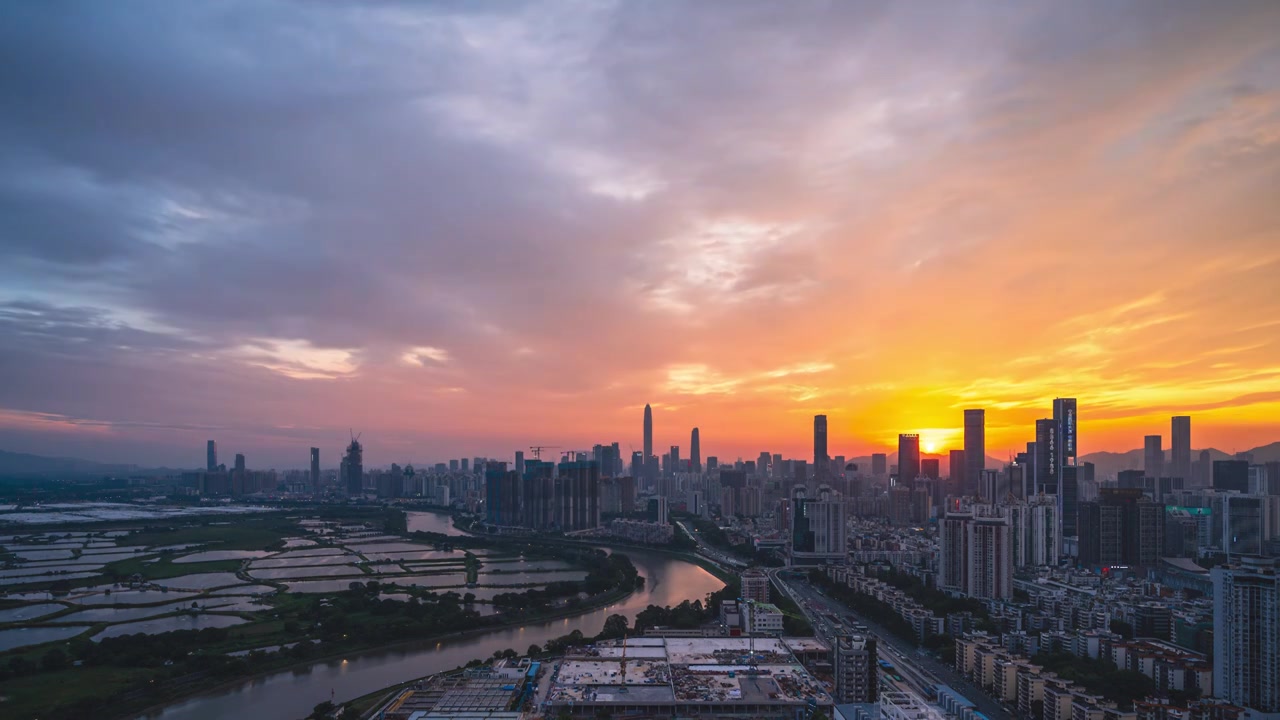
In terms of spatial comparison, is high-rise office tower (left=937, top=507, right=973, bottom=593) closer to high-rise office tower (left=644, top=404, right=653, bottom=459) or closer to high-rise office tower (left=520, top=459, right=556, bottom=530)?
high-rise office tower (left=520, top=459, right=556, bottom=530)

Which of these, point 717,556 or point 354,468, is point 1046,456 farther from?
point 354,468

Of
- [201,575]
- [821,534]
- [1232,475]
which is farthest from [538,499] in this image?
[1232,475]

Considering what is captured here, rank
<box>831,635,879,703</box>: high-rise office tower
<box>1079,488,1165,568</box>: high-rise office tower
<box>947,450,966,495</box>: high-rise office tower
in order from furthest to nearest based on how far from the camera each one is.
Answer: <box>947,450,966,495</box>: high-rise office tower, <box>1079,488,1165,568</box>: high-rise office tower, <box>831,635,879,703</box>: high-rise office tower

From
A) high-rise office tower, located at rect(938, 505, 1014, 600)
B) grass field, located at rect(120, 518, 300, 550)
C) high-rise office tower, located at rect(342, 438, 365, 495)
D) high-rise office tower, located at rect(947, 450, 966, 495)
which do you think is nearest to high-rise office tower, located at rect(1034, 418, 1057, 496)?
high-rise office tower, located at rect(947, 450, 966, 495)

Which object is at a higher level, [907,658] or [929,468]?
[929,468]

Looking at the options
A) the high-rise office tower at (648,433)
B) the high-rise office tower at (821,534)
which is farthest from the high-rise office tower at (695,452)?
the high-rise office tower at (821,534)

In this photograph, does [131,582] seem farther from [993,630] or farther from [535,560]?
[993,630]
